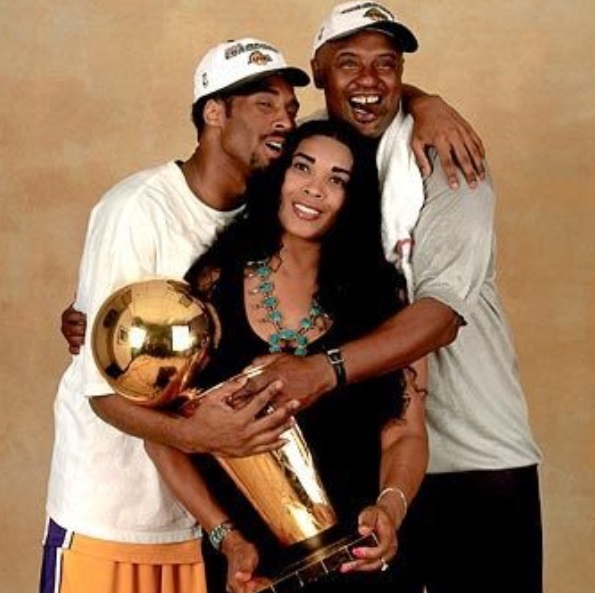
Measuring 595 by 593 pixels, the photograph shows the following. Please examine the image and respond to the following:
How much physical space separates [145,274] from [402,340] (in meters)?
0.38

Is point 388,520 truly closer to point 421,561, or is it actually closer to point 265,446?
point 265,446

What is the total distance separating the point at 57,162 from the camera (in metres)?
4.10

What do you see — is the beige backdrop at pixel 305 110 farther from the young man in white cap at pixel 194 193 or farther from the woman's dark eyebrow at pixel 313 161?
the woman's dark eyebrow at pixel 313 161

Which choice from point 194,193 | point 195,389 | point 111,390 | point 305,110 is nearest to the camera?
point 195,389

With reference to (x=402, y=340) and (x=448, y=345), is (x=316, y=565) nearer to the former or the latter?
(x=402, y=340)

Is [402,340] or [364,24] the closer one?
[402,340]

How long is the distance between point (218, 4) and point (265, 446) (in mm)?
1998

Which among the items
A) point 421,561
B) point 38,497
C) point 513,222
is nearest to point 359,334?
point 421,561

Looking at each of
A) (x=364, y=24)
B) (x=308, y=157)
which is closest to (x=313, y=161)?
(x=308, y=157)

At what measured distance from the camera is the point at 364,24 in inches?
105

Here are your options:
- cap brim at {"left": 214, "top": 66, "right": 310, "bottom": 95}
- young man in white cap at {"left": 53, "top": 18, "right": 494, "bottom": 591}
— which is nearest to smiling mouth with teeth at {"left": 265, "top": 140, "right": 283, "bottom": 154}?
young man in white cap at {"left": 53, "top": 18, "right": 494, "bottom": 591}

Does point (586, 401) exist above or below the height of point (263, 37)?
below

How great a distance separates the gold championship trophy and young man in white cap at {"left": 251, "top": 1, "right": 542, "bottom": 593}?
0.22 m

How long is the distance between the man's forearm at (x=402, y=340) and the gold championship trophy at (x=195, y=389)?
132 mm
